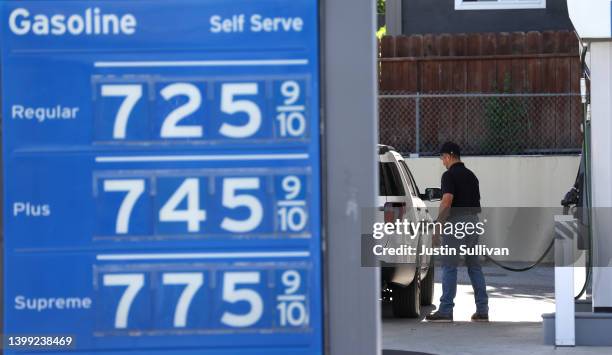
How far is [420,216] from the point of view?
42.4 feet

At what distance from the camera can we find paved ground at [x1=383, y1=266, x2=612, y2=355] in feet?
33.5

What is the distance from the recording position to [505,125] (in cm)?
2175

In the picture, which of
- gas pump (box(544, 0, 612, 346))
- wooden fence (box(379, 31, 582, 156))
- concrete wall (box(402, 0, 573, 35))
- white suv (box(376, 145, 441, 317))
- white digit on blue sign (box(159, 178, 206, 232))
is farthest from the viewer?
concrete wall (box(402, 0, 573, 35))

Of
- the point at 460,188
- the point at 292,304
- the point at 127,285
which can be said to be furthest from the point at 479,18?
the point at 127,285

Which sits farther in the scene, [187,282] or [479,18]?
[479,18]

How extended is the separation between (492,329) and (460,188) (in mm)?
1533

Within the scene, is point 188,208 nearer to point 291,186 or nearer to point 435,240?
point 291,186

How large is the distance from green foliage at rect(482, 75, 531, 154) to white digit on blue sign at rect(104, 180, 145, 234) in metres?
18.0

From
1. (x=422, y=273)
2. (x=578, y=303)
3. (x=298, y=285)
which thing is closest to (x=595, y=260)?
(x=578, y=303)

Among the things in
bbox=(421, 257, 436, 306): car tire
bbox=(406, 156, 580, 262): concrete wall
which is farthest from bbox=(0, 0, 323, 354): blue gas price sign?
bbox=(406, 156, 580, 262): concrete wall

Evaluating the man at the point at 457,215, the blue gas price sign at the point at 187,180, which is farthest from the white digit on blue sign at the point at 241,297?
the man at the point at 457,215

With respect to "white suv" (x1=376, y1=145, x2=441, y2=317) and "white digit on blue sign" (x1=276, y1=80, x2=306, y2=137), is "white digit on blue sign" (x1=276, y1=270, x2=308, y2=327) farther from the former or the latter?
"white suv" (x1=376, y1=145, x2=441, y2=317)

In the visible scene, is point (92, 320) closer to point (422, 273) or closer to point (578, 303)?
point (578, 303)

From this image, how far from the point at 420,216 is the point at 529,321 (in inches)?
65.1
